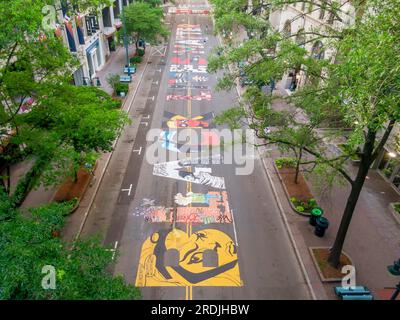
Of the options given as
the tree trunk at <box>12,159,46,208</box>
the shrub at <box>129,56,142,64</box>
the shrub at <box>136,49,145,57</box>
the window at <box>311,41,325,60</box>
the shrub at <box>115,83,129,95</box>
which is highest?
the window at <box>311,41,325,60</box>

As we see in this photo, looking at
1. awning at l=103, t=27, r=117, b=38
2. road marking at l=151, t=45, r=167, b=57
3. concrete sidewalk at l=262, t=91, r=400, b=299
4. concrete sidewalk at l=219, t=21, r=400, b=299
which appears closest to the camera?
concrete sidewalk at l=219, t=21, r=400, b=299

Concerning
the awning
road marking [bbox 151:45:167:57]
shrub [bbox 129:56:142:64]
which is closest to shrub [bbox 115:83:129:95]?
shrub [bbox 129:56:142:64]

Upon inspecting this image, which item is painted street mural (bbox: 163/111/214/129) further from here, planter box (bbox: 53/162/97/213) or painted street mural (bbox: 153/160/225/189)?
planter box (bbox: 53/162/97/213)

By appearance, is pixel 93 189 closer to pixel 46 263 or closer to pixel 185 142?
pixel 185 142

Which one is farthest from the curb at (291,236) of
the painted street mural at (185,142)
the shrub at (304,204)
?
the painted street mural at (185,142)

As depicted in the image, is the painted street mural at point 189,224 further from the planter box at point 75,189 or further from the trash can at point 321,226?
the trash can at point 321,226

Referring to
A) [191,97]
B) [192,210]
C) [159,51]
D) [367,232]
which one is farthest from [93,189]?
[159,51]

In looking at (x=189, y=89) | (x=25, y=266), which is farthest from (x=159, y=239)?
(x=189, y=89)
